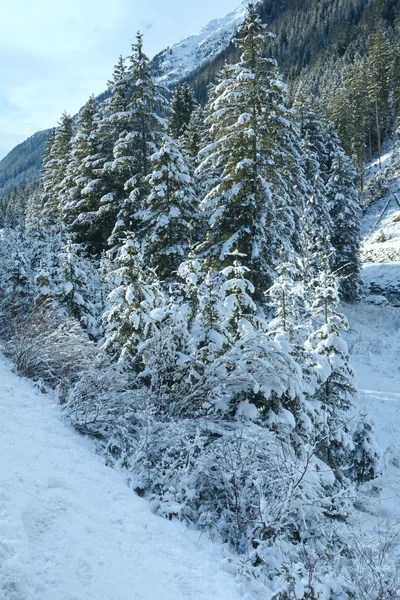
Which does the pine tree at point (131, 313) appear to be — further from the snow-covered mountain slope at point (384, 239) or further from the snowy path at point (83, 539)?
the snow-covered mountain slope at point (384, 239)

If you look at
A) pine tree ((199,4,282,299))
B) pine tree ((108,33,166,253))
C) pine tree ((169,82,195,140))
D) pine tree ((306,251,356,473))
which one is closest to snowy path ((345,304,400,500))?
pine tree ((306,251,356,473))

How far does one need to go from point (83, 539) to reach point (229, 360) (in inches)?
127

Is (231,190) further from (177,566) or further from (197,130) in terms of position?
(197,130)

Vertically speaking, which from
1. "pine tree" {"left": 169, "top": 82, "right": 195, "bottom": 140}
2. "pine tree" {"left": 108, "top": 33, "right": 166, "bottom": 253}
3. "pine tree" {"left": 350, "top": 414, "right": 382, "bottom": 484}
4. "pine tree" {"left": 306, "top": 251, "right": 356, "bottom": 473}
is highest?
"pine tree" {"left": 169, "top": 82, "right": 195, "bottom": 140}

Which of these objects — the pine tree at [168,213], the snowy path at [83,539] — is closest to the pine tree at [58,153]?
the pine tree at [168,213]

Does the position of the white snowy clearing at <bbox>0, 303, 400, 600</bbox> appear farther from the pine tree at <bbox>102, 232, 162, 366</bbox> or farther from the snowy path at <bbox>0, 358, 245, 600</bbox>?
the pine tree at <bbox>102, 232, 162, 366</bbox>

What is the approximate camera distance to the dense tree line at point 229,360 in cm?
377

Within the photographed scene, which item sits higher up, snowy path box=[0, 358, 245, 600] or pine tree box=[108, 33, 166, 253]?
pine tree box=[108, 33, 166, 253]

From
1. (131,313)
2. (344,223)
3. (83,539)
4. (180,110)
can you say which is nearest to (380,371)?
(131,313)

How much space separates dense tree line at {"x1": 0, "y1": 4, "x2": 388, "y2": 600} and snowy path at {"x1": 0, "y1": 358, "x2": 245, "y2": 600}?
401mm

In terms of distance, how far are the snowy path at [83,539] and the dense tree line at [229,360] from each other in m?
0.40

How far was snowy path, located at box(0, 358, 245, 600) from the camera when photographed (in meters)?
2.25

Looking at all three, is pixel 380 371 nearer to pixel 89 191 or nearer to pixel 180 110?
pixel 89 191

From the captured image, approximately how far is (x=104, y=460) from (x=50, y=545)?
1.85 m
